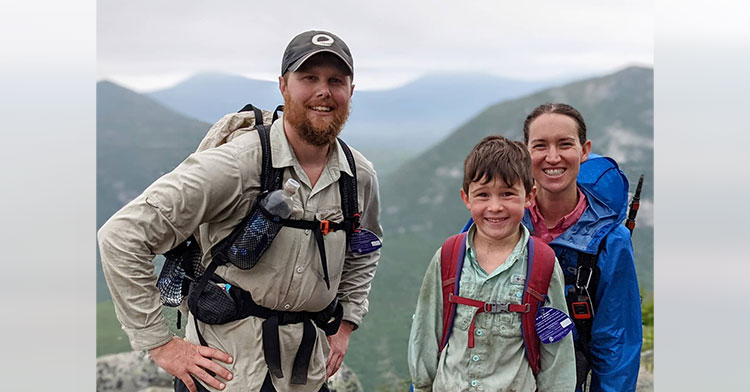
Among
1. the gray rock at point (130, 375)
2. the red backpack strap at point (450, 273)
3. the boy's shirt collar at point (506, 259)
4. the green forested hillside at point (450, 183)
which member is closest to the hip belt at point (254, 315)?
the red backpack strap at point (450, 273)

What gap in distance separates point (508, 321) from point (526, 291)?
4.6 inches

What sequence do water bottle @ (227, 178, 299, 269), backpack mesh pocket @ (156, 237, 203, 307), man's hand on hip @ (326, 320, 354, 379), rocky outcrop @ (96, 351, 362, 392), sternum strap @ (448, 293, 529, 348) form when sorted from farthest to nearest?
1. rocky outcrop @ (96, 351, 362, 392)
2. man's hand on hip @ (326, 320, 354, 379)
3. backpack mesh pocket @ (156, 237, 203, 307)
4. water bottle @ (227, 178, 299, 269)
5. sternum strap @ (448, 293, 529, 348)

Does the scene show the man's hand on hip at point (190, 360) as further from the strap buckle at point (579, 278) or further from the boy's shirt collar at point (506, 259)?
the strap buckle at point (579, 278)

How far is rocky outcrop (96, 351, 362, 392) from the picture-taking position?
6559mm

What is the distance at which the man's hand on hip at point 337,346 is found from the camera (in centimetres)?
295

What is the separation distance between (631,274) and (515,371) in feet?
1.94

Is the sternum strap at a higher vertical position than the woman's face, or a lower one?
lower

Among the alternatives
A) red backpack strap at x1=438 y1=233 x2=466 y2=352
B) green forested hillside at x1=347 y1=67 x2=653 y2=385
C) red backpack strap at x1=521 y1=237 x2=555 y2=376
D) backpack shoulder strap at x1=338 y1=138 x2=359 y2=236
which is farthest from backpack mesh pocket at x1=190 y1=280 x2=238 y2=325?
green forested hillside at x1=347 y1=67 x2=653 y2=385

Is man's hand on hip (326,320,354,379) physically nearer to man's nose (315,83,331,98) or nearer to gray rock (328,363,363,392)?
man's nose (315,83,331,98)

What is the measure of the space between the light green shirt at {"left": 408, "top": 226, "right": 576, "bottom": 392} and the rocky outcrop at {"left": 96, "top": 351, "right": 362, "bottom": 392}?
13.6 feet

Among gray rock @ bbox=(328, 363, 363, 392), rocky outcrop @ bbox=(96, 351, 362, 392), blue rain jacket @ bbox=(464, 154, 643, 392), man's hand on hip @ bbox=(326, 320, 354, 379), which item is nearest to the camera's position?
blue rain jacket @ bbox=(464, 154, 643, 392)

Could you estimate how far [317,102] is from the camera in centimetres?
256

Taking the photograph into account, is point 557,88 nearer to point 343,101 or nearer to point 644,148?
point 644,148

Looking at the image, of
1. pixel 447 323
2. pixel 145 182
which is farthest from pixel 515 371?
pixel 145 182
